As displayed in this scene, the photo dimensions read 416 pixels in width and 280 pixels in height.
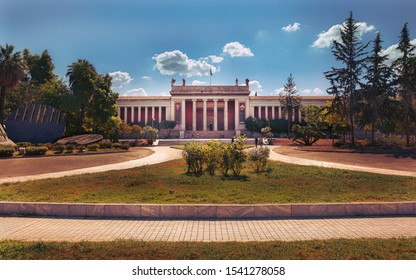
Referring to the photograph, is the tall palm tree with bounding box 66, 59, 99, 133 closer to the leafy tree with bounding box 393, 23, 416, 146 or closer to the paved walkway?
the paved walkway

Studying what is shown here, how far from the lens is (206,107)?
70375mm

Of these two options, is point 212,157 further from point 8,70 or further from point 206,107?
point 206,107

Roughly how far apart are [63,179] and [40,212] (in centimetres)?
475

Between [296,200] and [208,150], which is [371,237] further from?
[208,150]

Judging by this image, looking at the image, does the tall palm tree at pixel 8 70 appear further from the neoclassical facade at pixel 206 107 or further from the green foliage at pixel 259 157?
the green foliage at pixel 259 157

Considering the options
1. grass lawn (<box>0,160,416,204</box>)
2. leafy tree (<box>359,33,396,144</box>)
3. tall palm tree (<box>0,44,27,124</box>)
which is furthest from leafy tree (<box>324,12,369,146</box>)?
tall palm tree (<box>0,44,27,124</box>)

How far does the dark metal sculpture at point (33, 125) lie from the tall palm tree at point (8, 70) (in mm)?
2312

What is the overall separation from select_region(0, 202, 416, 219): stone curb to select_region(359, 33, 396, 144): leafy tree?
26.9m

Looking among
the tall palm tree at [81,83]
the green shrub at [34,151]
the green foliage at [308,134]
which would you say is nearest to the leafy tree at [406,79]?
the green foliage at [308,134]

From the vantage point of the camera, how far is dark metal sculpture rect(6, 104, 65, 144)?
115 ft

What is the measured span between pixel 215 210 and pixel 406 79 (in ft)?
112

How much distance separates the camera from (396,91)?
3203 centimetres

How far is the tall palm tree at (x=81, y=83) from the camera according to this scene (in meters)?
42.2

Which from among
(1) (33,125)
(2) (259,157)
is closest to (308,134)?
(2) (259,157)
